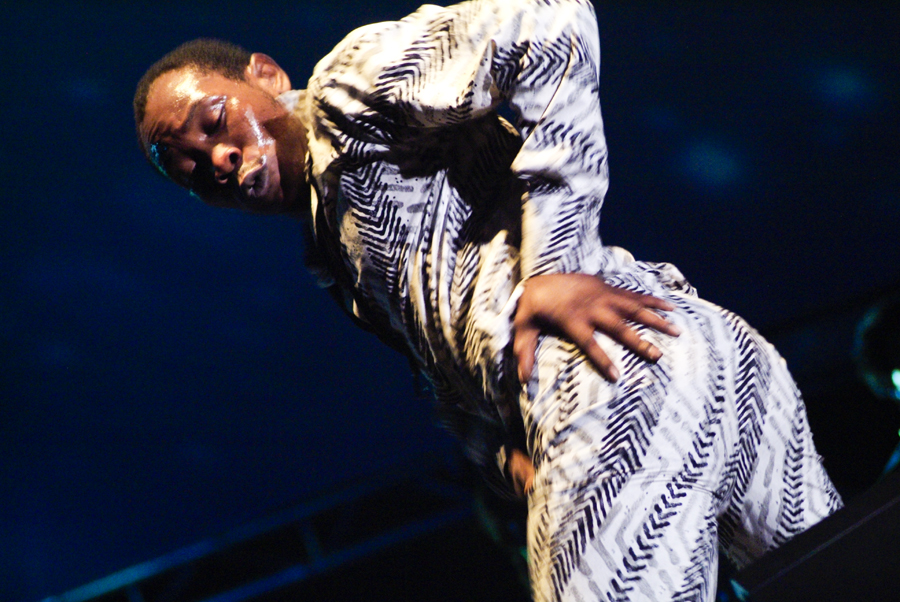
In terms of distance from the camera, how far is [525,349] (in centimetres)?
74

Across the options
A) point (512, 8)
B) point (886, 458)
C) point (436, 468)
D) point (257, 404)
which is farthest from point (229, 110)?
point (886, 458)

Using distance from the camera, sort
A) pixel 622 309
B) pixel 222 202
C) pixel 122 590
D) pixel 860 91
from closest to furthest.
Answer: pixel 622 309 < pixel 222 202 < pixel 122 590 < pixel 860 91

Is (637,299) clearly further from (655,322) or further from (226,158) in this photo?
(226,158)

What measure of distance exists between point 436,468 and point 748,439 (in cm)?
201

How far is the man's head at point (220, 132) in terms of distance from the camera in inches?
37.9

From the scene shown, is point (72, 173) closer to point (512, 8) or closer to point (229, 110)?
point (229, 110)

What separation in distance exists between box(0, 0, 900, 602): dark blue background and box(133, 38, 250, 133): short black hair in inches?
49.9

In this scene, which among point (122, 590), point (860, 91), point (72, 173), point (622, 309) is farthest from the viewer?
point (860, 91)

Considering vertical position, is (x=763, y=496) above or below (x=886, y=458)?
above

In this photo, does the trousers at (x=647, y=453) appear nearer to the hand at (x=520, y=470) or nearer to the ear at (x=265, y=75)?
the hand at (x=520, y=470)

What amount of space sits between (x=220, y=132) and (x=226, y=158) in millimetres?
35

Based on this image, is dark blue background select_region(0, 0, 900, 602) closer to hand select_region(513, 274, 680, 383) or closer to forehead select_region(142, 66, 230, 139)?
forehead select_region(142, 66, 230, 139)

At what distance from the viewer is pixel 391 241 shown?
0.88 metres

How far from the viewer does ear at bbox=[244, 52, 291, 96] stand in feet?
3.36
